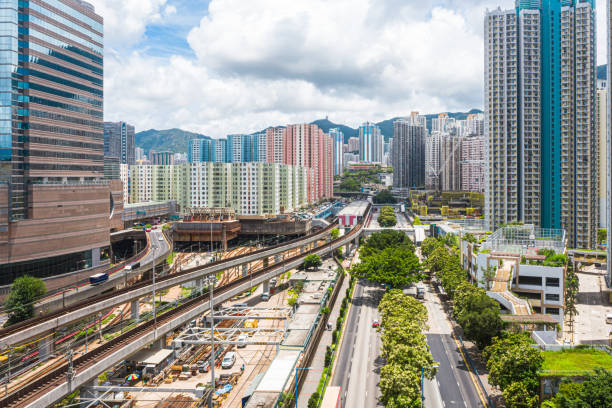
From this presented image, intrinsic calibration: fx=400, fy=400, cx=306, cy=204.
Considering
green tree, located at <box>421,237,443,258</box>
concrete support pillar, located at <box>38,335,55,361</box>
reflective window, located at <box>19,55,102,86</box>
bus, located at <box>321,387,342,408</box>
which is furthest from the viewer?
green tree, located at <box>421,237,443,258</box>

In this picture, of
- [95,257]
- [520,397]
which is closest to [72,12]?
[95,257]

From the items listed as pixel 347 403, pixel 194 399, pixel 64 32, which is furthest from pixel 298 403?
pixel 64 32

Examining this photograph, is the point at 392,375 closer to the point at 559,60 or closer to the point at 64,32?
the point at 64,32

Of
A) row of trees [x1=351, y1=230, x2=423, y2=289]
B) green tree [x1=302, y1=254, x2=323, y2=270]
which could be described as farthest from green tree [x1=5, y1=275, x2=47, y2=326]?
row of trees [x1=351, y1=230, x2=423, y2=289]

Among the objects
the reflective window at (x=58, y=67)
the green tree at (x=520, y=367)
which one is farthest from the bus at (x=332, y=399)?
the reflective window at (x=58, y=67)

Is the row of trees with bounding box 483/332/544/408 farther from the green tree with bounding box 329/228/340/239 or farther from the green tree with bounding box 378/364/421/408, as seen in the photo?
the green tree with bounding box 329/228/340/239

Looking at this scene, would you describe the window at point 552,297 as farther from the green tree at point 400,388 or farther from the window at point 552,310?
the green tree at point 400,388
